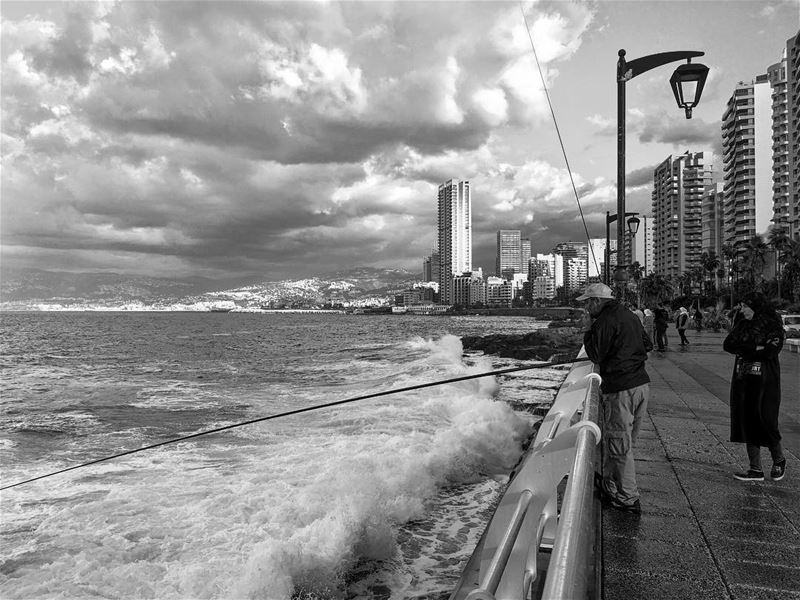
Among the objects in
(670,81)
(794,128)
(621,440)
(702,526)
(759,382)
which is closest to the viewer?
(702,526)

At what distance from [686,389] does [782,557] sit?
22.0ft

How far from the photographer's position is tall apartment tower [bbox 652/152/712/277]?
151250mm

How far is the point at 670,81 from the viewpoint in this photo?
23.4 feet

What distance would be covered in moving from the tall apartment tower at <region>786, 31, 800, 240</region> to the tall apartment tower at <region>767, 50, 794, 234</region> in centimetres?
123

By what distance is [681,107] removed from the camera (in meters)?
7.28

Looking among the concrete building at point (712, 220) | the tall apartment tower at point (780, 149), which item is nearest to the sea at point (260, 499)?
the tall apartment tower at point (780, 149)

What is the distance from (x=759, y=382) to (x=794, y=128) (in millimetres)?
117495

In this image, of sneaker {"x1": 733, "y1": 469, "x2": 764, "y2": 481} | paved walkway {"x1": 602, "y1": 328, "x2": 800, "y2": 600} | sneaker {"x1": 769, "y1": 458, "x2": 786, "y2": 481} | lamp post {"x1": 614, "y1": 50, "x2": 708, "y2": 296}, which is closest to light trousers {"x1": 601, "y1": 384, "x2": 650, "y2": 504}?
paved walkway {"x1": 602, "y1": 328, "x2": 800, "y2": 600}

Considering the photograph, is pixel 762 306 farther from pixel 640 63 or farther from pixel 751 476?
pixel 640 63

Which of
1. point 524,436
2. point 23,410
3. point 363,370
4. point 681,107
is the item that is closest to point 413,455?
point 524,436

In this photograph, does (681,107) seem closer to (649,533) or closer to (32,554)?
(649,533)

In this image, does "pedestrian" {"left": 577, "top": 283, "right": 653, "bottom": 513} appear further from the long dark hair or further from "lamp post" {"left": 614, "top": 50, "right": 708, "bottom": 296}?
"lamp post" {"left": 614, "top": 50, "right": 708, "bottom": 296}

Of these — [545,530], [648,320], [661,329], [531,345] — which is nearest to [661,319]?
[661,329]

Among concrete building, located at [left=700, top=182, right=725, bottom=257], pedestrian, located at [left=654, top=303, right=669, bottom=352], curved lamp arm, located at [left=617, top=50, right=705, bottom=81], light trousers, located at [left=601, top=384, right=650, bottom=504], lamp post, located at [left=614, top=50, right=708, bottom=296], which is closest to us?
light trousers, located at [left=601, top=384, right=650, bottom=504]
